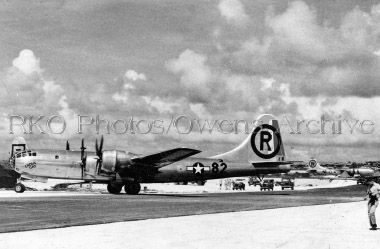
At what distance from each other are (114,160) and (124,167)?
101 centimetres

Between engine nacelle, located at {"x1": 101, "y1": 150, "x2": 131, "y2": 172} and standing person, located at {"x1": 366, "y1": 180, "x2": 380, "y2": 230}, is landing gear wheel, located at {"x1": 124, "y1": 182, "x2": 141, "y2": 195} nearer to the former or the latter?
engine nacelle, located at {"x1": 101, "y1": 150, "x2": 131, "y2": 172}

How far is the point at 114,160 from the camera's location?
36.9m

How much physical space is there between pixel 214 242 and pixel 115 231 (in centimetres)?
336

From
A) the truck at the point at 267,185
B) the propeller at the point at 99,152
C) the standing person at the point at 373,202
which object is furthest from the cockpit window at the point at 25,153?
the truck at the point at 267,185

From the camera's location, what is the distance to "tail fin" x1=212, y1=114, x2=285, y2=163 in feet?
141

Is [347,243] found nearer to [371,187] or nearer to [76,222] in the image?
[371,187]

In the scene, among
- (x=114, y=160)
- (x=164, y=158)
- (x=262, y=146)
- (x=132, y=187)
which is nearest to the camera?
(x=114, y=160)

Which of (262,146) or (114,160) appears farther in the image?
(262,146)

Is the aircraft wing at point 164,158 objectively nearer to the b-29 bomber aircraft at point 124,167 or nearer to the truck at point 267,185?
the b-29 bomber aircraft at point 124,167

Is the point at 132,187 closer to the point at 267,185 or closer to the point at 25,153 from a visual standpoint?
the point at 25,153

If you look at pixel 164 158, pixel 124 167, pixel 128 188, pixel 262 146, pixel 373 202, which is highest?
pixel 262 146

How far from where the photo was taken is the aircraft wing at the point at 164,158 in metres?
35.5

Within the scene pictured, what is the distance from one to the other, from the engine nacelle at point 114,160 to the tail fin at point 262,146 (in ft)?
29.7

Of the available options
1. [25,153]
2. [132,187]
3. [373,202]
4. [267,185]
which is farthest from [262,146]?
[373,202]
